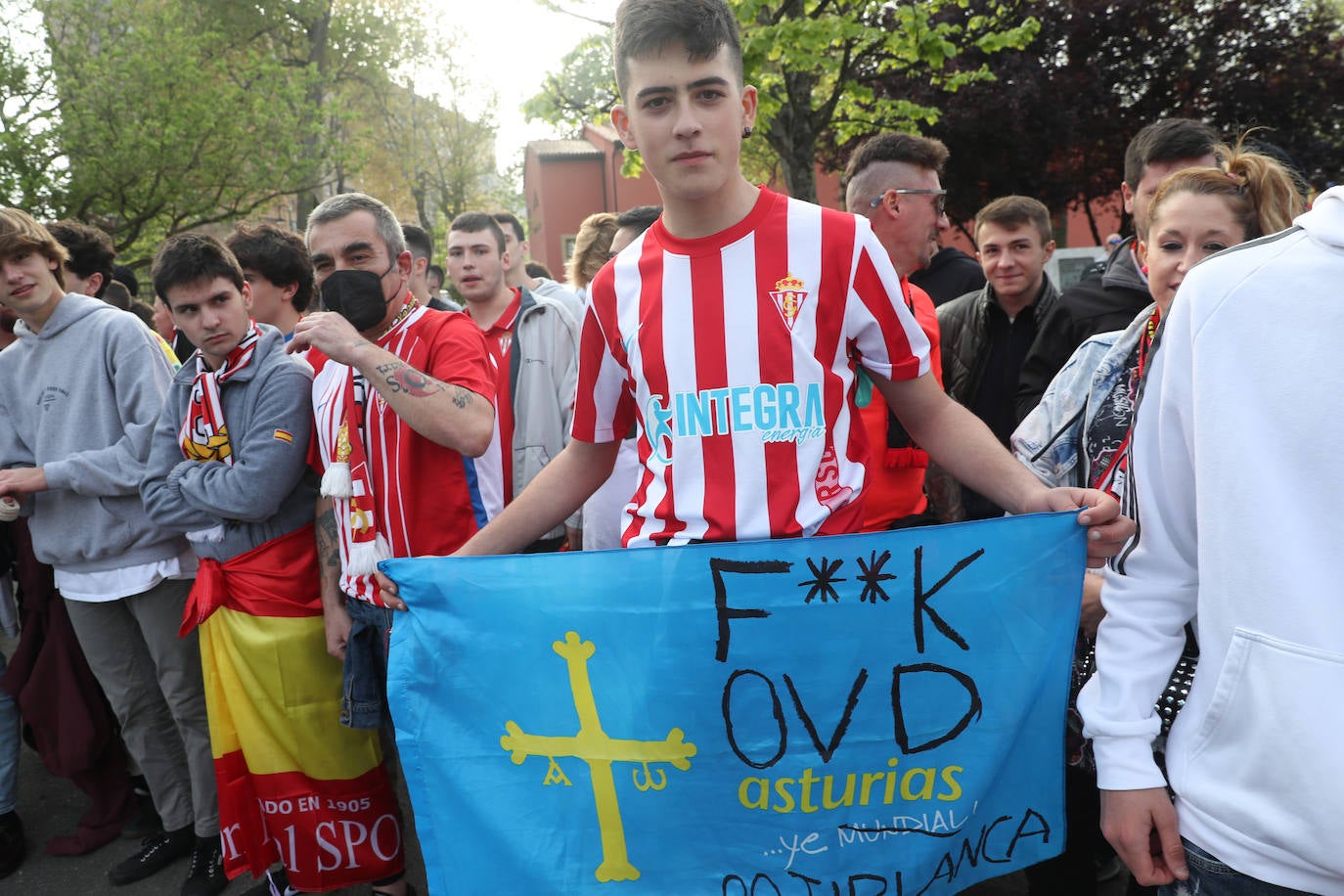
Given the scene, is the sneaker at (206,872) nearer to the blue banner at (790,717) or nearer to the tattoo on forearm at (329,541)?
the tattoo on forearm at (329,541)

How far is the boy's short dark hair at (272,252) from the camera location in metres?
4.15

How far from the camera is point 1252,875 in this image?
4.28 feet

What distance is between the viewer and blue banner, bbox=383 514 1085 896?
1854mm

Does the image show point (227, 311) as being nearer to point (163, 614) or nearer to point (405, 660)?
point (163, 614)

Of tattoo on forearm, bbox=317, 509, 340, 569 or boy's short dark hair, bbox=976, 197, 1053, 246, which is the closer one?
tattoo on forearm, bbox=317, 509, 340, 569

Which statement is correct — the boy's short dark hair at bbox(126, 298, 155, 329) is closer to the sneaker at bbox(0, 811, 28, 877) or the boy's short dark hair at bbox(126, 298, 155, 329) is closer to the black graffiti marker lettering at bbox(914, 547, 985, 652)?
the sneaker at bbox(0, 811, 28, 877)

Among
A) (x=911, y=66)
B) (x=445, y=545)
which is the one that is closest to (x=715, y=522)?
(x=445, y=545)

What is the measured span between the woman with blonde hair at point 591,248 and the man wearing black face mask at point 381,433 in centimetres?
257

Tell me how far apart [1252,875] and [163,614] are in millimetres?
3654

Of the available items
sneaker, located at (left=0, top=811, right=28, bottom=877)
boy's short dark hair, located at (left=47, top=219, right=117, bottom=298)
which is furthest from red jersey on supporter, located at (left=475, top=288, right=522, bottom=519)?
sneaker, located at (left=0, top=811, right=28, bottom=877)

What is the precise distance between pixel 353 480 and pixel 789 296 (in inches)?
63.1

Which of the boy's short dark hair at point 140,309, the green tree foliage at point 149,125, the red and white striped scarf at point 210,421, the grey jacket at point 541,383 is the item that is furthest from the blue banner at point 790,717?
the green tree foliage at point 149,125

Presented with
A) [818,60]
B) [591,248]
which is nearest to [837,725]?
[591,248]

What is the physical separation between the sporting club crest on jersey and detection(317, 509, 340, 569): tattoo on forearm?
1913 mm
